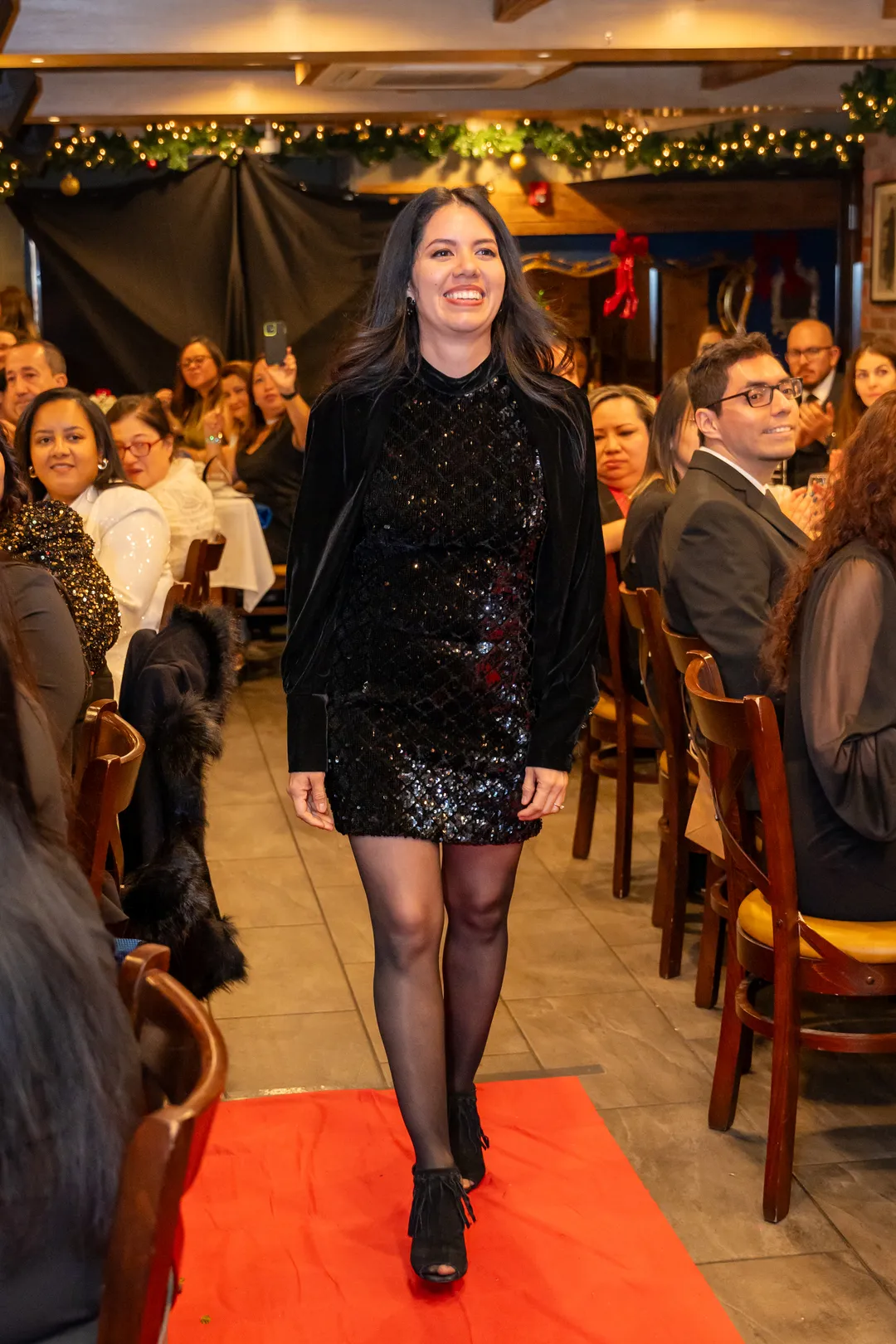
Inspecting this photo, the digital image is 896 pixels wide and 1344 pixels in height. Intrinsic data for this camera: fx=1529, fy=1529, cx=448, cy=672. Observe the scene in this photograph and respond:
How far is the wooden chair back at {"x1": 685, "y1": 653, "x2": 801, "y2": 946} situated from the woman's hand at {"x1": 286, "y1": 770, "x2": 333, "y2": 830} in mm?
637

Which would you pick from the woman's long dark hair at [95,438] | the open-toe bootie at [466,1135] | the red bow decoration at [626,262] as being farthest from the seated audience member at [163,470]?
the red bow decoration at [626,262]

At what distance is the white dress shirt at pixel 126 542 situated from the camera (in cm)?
392

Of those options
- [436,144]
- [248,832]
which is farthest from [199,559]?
[436,144]

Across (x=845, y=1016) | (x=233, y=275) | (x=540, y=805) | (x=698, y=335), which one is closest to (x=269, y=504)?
(x=233, y=275)

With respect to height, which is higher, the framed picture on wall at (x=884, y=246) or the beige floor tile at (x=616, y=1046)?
the framed picture on wall at (x=884, y=246)

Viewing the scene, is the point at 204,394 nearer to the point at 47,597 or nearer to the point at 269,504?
the point at 269,504

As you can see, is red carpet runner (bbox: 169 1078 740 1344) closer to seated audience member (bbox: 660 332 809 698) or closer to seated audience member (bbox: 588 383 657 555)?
seated audience member (bbox: 660 332 809 698)

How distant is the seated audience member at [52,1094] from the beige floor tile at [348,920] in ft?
7.99

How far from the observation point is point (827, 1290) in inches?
90.0

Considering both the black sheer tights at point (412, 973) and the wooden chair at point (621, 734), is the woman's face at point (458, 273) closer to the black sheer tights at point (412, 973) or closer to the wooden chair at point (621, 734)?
the black sheer tights at point (412, 973)

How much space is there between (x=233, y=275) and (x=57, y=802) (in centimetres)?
825

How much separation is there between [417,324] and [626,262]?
771cm

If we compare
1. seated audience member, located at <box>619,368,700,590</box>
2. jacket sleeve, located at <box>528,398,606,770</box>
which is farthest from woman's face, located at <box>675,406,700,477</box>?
jacket sleeve, located at <box>528,398,606,770</box>

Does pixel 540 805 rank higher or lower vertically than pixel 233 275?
lower
